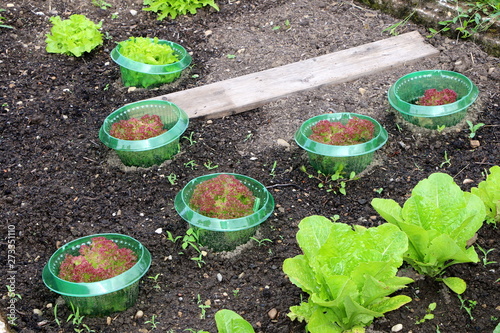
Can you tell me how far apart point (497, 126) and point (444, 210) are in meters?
1.55

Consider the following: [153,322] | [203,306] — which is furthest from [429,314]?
[153,322]

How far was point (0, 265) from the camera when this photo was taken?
3377 mm

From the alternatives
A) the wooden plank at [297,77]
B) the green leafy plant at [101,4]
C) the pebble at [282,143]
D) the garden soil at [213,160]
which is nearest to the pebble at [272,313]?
the garden soil at [213,160]

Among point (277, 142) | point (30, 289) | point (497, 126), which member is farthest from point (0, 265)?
point (497, 126)

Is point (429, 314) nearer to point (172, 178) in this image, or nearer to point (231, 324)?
point (231, 324)

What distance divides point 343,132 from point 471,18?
6.90 ft

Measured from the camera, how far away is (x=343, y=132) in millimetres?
3875

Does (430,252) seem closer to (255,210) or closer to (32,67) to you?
(255,210)

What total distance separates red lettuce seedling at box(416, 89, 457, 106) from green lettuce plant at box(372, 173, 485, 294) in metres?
1.25

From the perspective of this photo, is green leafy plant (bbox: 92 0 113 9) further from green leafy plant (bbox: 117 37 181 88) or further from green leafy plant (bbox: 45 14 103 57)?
green leafy plant (bbox: 117 37 181 88)

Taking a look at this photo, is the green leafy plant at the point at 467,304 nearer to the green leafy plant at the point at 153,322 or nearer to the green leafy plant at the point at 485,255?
the green leafy plant at the point at 485,255

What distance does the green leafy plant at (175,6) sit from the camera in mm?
5645

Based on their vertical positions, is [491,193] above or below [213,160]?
above

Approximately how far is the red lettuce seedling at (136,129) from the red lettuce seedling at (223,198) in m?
0.70
